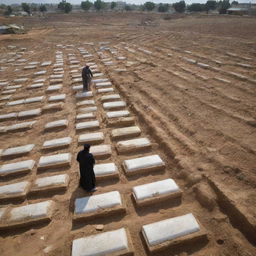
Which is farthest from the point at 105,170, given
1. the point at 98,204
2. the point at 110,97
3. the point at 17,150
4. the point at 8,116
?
the point at 8,116

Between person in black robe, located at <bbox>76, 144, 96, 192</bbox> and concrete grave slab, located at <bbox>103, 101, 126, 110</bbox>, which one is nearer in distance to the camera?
person in black robe, located at <bbox>76, 144, 96, 192</bbox>

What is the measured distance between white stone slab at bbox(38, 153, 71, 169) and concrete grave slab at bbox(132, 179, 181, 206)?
1476mm

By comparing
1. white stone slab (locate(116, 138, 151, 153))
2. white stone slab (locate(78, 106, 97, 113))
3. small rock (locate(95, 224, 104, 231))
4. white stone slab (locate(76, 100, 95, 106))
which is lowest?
small rock (locate(95, 224, 104, 231))

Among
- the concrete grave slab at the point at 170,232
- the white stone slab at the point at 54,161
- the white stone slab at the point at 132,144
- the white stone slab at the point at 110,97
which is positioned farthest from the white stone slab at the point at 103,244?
the white stone slab at the point at 110,97

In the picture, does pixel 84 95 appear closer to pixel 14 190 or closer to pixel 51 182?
pixel 51 182

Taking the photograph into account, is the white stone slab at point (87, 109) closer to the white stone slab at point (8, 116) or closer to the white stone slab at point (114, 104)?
the white stone slab at point (114, 104)

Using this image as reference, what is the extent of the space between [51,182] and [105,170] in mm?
891

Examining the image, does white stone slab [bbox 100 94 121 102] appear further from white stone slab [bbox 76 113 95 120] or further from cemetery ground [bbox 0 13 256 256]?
white stone slab [bbox 76 113 95 120]

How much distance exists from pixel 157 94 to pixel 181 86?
95cm

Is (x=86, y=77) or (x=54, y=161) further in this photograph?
(x=86, y=77)

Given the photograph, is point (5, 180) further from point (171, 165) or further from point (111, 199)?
point (171, 165)

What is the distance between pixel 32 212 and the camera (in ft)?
10.7

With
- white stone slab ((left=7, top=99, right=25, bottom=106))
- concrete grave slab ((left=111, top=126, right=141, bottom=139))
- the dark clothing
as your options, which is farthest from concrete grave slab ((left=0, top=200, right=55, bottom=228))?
white stone slab ((left=7, top=99, right=25, bottom=106))

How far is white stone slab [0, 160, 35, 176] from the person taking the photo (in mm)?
4137
